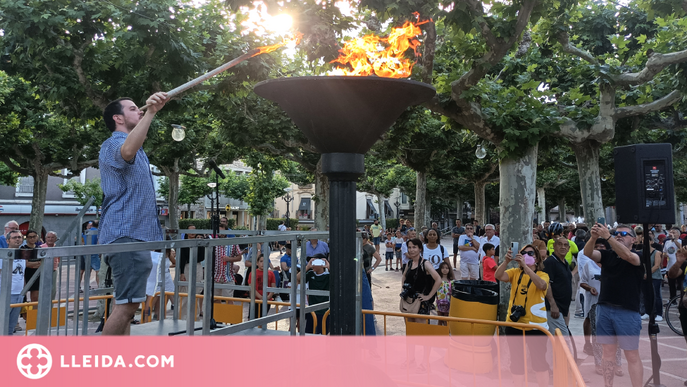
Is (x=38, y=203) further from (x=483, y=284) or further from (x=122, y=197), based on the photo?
(x=122, y=197)

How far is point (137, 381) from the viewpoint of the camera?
2.93 m

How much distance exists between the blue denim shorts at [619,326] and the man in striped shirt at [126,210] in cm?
513

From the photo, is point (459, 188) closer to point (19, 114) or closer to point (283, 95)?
point (19, 114)

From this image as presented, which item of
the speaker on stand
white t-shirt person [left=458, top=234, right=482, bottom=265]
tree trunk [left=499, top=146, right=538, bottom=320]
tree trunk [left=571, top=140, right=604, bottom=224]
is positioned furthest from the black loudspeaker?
tree trunk [left=571, top=140, right=604, bottom=224]

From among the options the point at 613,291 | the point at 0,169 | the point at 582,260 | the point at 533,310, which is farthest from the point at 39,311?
the point at 0,169

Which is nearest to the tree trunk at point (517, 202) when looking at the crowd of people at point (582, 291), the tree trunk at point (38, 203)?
the crowd of people at point (582, 291)

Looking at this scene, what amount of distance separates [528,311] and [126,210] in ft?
16.0

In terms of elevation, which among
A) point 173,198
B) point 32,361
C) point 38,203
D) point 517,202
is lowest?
point 32,361

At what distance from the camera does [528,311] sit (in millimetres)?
6055

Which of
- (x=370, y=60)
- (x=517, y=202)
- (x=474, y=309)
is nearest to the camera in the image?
(x=370, y=60)

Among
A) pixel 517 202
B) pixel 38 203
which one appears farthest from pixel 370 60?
pixel 38 203

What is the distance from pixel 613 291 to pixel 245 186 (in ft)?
160

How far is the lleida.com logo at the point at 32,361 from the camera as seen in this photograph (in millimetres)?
2561

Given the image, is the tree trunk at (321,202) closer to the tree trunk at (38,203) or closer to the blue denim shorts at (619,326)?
the tree trunk at (38,203)
